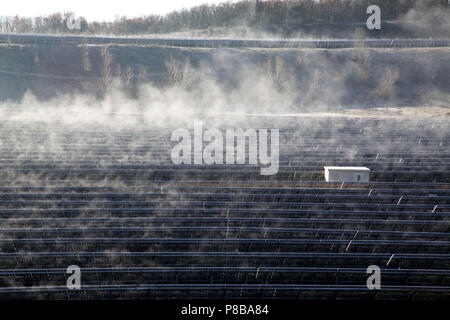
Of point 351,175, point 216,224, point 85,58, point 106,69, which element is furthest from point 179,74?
point 216,224

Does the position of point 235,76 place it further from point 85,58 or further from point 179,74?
point 85,58

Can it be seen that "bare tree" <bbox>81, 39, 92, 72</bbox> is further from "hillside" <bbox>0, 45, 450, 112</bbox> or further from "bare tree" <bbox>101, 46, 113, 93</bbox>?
"bare tree" <bbox>101, 46, 113, 93</bbox>

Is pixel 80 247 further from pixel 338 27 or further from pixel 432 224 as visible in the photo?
pixel 338 27

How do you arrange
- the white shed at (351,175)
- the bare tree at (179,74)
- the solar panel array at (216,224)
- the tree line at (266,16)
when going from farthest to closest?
the tree line at (266,16)
the bare tree at (179,74)
the white shed at (351,175)
the solar panel array at (216,224)

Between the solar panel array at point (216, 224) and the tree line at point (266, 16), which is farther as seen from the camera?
the tree line at point (266, 16)

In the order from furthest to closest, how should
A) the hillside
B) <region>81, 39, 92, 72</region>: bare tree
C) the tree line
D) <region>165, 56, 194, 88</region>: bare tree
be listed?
the tree line, <region>81, 39, 92, 72</region>: bare tree, <region>165, 56, 194, 88</region>: bare tree, the hillside

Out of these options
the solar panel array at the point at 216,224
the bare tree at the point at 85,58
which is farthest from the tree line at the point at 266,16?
the solar panel array at the point at 216,224

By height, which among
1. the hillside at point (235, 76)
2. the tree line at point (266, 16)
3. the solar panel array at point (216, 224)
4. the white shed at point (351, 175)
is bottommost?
the solar panel array at point (216, 224)

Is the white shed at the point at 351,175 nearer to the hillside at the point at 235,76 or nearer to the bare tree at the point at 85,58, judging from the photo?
the hillside at the point at 235,76

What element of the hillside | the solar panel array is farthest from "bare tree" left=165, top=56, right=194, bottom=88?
the solar panel array
